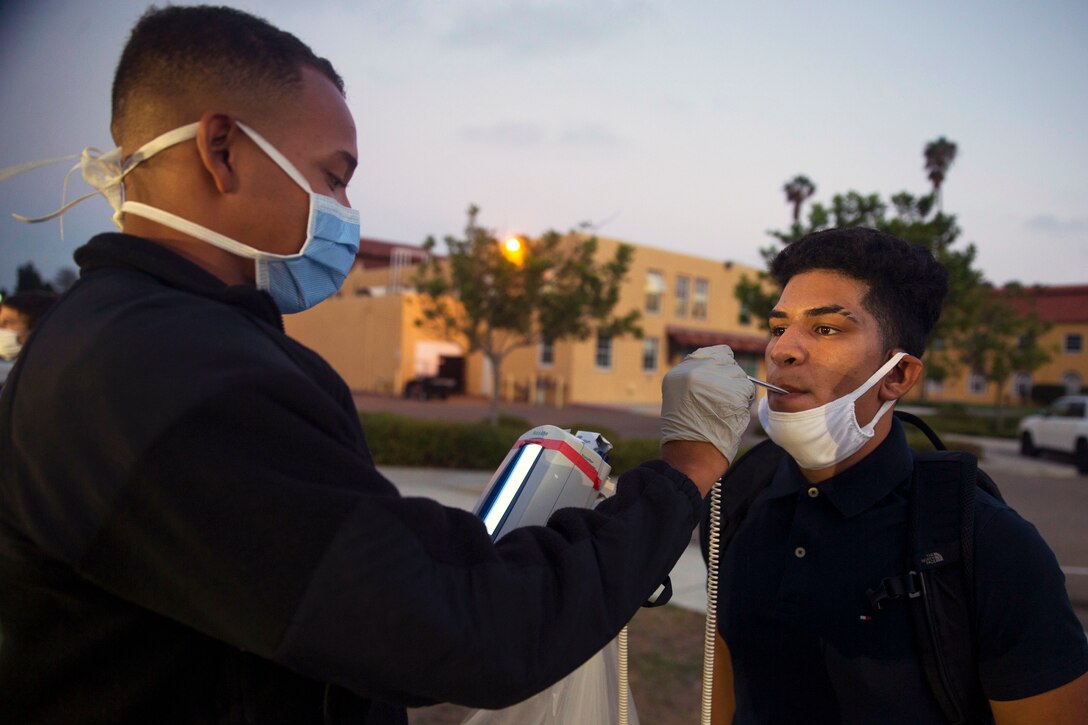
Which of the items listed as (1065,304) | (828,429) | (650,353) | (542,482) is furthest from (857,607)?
(1065,304)

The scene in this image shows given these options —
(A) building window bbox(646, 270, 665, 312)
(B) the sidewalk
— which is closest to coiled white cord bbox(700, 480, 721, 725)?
(B) the sidewalk

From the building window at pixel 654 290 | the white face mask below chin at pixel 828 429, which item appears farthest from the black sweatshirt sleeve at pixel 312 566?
the building window at pixel 654 290

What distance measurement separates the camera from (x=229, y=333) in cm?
103

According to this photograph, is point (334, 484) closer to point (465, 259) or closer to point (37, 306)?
point (37, 306)

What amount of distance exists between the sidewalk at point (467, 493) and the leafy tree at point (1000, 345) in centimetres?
1998

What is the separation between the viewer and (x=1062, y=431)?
17750mm

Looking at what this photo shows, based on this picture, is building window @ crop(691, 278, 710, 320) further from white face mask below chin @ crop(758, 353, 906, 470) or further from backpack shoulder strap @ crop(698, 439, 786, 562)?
white face mask below chin @ crop(758, 353, 906, 470)

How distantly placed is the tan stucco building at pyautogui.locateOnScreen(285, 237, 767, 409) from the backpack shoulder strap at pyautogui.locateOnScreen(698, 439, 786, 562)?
1054 inches

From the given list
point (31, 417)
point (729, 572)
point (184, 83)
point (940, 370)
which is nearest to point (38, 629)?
point (31, 417)

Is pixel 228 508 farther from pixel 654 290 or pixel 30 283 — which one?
pixel 654 290

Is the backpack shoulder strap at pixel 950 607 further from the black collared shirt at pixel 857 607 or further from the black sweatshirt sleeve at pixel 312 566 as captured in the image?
the black sweatshirt sleeve at pixel 312 566

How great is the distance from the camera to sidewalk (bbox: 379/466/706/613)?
20.7 feet

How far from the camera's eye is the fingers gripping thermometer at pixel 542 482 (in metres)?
1.58

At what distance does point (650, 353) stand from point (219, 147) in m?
32.4
